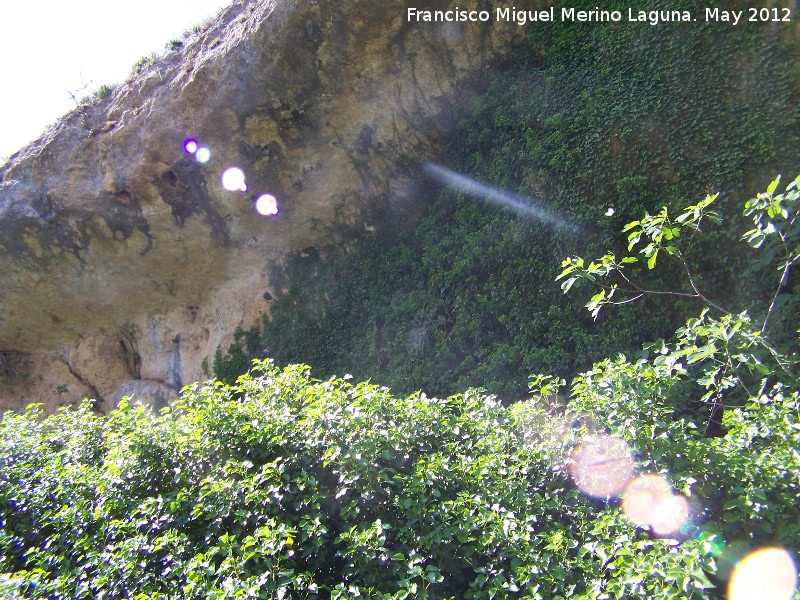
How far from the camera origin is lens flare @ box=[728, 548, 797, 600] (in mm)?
2385

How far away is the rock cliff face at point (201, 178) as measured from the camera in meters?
7.50

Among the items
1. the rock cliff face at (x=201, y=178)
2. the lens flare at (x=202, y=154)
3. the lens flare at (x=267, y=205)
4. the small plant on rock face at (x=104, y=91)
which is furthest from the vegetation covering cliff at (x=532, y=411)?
the small plant on rock face at (x=104, y=91)

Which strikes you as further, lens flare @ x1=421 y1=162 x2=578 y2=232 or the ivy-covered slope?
lens flare @ x1=421 y1=162 x2=578 y2=232

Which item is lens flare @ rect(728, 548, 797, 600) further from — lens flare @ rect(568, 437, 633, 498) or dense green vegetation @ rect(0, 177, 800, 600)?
lens flare @ rect(568, 437, 633, 498)

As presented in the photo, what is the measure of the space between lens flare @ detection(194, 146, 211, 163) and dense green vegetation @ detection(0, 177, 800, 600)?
17.0 feet

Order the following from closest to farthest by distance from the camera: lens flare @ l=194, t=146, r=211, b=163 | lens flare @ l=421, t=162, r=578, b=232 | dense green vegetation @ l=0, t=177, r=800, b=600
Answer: dense green vegetation @ l=0, t=177, r=800, b=600 < lens flare @ l=421, t=162, r=578, b=232 < lens flare @ l=194, t=146, r=211, b=163

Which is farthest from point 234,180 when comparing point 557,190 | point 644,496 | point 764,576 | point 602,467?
point 764,576

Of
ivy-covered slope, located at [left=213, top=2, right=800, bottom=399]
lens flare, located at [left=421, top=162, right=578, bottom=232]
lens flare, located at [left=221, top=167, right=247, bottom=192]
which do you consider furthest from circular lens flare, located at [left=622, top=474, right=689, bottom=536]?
lens flare, located at [left=221, top=167, right=247, bottom=192]

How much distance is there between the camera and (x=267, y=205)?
8938mm

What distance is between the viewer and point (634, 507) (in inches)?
119

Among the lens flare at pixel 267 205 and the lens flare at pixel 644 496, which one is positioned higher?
the lens flare at pixel 267 205

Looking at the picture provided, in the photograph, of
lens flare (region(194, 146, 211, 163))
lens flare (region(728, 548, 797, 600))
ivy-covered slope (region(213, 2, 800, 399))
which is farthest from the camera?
lens flare (region(194, 146, 211, 163))

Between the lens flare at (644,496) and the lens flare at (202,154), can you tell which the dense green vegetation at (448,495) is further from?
the lens flare at (202,154)

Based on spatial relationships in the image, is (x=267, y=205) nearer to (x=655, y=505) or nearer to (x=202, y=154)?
(x=202, y=154)
